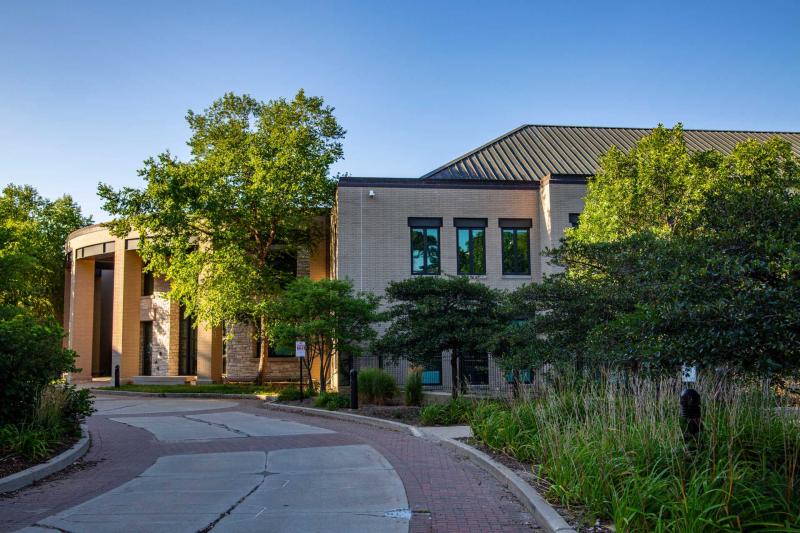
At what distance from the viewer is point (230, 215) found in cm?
2941

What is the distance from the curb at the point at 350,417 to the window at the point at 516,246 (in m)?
11.2

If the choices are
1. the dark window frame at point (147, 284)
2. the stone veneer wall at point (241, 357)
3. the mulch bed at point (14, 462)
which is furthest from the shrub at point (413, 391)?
the dark window frame at point (147, 284)

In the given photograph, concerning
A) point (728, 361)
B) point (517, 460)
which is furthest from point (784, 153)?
point (728, 361)

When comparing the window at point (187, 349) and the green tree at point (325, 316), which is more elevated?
the green tree at point (325, 316)

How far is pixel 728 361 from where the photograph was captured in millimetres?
6359

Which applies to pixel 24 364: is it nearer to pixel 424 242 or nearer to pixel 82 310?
pixel 424 242

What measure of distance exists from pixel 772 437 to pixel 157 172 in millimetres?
24684

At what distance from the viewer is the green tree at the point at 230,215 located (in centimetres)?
2786

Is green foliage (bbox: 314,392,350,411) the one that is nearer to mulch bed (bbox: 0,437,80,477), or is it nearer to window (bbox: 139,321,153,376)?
mulch bed (bbox: 0,437,80,477)

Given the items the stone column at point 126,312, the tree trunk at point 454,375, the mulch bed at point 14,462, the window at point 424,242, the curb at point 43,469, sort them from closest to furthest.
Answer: the curb at point 43,469
the mulch bed at point 14,462
the tree trunk at point 454,375
the window at point 424,242
the stone column at point 126,312

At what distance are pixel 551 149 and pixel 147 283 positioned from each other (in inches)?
911

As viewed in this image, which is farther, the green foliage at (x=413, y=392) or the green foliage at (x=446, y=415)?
the green foliage at (x=413, y=392)

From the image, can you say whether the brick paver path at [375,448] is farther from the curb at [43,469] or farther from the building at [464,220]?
the building at [464,220]

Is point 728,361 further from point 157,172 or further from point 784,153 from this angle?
point 157,172
